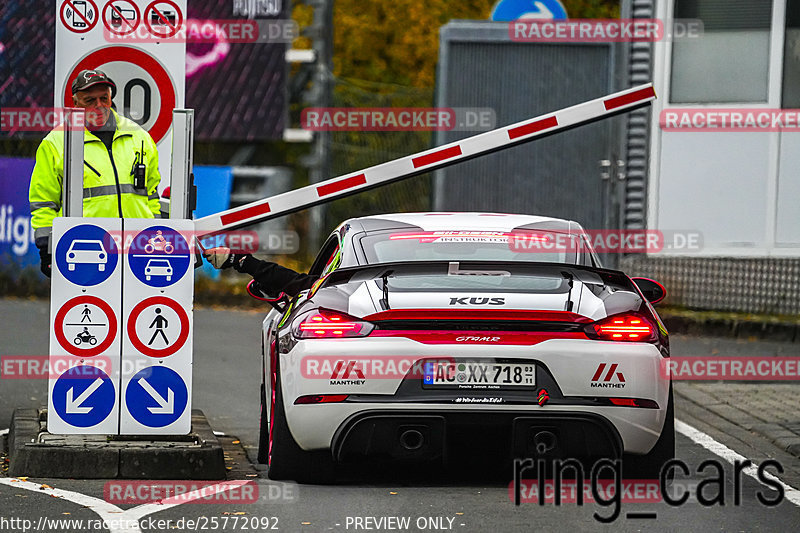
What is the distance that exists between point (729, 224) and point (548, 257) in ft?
34.9

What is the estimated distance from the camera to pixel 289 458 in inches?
311

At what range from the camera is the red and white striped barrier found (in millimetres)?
8891

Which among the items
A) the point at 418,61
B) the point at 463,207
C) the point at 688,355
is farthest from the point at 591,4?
the point at 688,355

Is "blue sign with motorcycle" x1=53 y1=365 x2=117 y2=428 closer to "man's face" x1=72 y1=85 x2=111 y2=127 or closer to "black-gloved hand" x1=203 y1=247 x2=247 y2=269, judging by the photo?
"black-gloved hand" x1=203 y1=247 x2=247 y2=269

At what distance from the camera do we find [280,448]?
25.9 feet

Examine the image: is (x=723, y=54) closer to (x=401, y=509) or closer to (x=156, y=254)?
(x=156, y=254)

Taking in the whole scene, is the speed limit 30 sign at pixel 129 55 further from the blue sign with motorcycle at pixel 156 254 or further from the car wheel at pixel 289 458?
the car wheel at pixel 289 458

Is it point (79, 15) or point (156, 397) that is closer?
point (156, 397)

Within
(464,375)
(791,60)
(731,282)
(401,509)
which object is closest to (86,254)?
(464,375)

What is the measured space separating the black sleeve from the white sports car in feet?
3.21

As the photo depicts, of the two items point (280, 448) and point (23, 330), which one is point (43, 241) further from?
point (23, 330)

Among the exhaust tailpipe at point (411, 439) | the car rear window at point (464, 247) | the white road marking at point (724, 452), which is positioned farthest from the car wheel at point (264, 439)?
the white road marking at point (724, 452)

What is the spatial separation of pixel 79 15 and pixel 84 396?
2033 mm

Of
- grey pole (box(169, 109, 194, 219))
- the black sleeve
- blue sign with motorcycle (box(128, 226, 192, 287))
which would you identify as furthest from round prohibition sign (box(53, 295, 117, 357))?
the black sleeve
